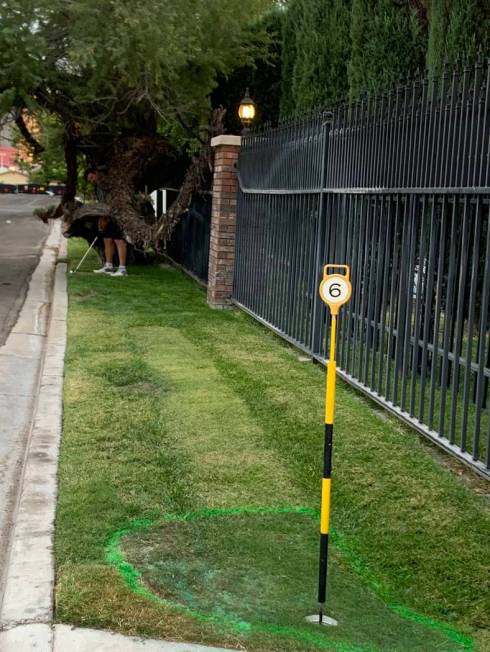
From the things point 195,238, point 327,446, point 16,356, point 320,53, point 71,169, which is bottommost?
point 16,356

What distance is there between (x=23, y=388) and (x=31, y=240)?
62.8 feet

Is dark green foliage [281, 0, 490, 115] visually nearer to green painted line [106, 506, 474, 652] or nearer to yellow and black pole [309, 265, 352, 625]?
yellow and black pole [309, 265, 352, 625]

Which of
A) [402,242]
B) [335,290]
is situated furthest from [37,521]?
[402,242]

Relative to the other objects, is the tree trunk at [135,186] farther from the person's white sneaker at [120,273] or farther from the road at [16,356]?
the road at [16,356]

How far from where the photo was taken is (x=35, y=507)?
4.62 metres

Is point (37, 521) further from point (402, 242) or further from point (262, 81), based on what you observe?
point (262, 81)

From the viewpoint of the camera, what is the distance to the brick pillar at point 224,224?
12367mm

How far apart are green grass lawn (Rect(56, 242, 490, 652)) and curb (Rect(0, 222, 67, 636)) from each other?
0.09 m

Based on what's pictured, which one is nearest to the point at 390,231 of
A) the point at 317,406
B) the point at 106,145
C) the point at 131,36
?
the point at 317,406

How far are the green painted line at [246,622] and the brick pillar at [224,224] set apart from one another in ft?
26.1

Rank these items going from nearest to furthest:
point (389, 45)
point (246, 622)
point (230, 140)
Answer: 1. point (246, 622)
2. point (389, 45)
3. point (230, 140)

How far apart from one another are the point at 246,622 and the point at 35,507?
5.42ft

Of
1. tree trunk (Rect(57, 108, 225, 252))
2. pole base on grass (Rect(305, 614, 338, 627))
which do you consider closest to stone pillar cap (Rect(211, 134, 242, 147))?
tree trunk (Rect(57, 108, 225, 252))

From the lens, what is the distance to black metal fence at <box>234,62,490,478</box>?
5488mm
